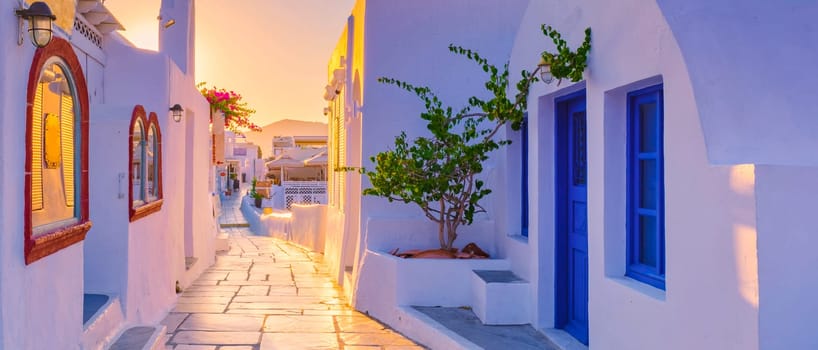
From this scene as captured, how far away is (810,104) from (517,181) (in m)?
4.22

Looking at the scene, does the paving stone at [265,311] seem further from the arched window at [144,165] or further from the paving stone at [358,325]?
the arched window at [144,165]

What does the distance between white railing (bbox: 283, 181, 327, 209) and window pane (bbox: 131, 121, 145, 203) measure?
64.8 ft

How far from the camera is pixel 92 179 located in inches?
267

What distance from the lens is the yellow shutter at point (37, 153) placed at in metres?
4.19

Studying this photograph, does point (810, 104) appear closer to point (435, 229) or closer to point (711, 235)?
point (711, 235)

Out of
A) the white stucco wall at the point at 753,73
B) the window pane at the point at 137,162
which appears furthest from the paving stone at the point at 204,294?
the white stucco wall at the point at 753,73

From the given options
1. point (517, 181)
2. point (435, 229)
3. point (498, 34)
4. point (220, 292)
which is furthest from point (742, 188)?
point (220, 292)

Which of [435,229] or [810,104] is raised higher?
[810,104]

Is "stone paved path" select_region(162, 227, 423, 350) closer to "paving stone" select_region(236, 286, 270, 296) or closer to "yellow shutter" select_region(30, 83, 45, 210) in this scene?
"paving stone" select_region(236, 286, 270, 296)

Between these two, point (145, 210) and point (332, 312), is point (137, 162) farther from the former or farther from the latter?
point (332, 312)

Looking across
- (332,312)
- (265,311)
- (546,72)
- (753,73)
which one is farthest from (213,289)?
(753,73)

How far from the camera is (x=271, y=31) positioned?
46.5ft

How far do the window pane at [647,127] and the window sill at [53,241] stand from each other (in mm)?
3909

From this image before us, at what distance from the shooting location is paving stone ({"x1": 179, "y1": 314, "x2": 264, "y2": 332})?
7.75m
